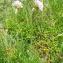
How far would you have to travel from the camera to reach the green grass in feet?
6.74

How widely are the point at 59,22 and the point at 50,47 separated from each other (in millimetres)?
356

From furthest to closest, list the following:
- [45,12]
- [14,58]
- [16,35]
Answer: [45,12] → [16,35] → [14,58]

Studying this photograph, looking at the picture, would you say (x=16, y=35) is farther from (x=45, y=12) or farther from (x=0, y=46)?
(x=45, y=12)

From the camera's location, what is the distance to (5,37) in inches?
81.4

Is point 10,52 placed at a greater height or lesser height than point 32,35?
lesser

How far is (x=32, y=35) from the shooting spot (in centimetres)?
236

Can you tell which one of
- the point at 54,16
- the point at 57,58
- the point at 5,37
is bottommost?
the point at 57,58

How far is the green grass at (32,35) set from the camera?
205 centimetres

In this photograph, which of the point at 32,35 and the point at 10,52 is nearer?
the point at 10,52

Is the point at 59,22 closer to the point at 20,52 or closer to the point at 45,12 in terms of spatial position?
the point at 45,12

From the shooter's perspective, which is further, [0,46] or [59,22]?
[59,22]

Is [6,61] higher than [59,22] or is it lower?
lower

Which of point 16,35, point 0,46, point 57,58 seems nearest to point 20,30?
point 16,35

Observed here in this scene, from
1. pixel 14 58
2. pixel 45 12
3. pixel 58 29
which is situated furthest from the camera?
pixel 45 12
